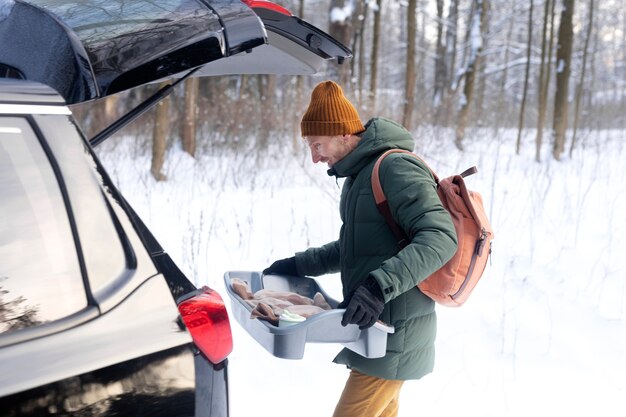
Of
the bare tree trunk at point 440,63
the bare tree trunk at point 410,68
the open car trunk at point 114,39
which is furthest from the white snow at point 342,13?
the bare tree trunk at point 440,63

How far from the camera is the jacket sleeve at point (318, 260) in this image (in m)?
2.77

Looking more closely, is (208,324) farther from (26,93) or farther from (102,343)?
(26,93)

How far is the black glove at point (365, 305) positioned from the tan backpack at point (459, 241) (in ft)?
0.84

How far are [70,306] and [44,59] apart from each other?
27.3 inches

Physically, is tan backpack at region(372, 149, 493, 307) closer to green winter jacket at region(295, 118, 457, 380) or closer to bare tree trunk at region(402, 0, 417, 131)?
green winter jacket at region(295, 118, 457, 380)

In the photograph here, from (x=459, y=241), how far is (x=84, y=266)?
127 centimetres

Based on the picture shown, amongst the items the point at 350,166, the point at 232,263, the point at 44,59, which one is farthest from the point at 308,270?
the point at 232,263

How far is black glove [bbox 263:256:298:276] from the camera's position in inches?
111

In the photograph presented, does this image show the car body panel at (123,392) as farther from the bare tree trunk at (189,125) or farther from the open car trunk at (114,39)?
the bare tree trunk at (189,125)

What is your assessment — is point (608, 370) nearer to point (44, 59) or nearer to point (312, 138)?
point (312, 138)

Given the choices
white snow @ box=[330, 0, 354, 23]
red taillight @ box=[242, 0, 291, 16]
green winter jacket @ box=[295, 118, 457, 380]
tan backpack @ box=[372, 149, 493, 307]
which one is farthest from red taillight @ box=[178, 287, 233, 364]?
white snow @ box=[330, 0, 354, 23]

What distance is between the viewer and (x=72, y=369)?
1409 millimetres

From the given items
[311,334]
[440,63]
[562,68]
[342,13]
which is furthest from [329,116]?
[440,63]

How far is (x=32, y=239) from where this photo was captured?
1.47 m
